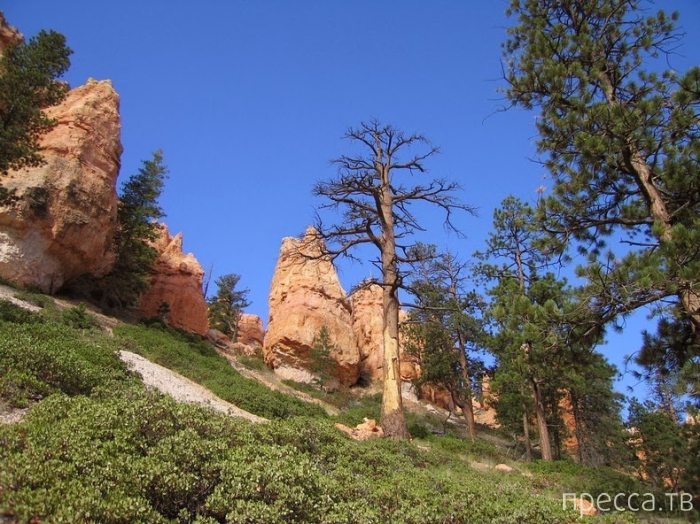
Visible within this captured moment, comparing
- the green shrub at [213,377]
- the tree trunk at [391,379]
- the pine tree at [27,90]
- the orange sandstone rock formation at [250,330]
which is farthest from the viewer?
the orange sandstone rock formation at [250,330]

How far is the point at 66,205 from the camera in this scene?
22.1 metres

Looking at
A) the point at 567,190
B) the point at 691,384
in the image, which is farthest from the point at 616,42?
the point at 691,384

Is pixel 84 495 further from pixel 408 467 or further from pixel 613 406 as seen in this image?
pixel 613 406

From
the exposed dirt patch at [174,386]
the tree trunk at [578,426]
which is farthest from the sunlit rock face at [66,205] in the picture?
the tree trunk at [578,426]

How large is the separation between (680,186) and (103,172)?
25.8m

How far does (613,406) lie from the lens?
2916 cm

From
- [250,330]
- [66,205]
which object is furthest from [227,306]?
[66,205]

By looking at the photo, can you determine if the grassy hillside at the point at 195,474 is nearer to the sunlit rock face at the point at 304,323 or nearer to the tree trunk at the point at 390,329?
the tree trunk at the point at 390,329

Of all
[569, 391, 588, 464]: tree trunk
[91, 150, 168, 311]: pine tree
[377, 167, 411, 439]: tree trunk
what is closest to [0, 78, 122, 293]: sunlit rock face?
[91, 150, 168, 311]: pine tree

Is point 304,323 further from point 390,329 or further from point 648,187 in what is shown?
point 648,187

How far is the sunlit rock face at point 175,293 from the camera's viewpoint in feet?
101

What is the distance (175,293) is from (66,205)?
439 inches

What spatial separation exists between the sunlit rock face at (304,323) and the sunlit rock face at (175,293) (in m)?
5.98

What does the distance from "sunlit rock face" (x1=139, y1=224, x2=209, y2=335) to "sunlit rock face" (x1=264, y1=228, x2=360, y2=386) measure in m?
5.98
